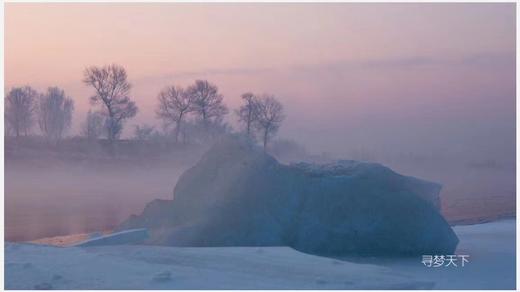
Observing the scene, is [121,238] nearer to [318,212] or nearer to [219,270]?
[219,270]

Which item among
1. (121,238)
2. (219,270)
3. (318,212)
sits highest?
(318,212)

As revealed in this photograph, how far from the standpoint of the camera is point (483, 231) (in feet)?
44.1

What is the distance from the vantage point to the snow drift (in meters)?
10.2

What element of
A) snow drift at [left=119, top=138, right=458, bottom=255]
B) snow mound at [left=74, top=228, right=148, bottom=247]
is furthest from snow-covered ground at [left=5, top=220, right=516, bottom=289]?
snow drift at [left=119, top=138, right=458, bottom=255]

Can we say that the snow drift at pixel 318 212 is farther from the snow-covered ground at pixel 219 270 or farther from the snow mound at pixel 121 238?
the snow-covered ground at pixel 219 270

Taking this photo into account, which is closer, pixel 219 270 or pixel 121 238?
pixel 219 270

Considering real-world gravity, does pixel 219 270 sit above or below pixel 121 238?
below

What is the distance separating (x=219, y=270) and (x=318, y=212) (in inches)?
80.0

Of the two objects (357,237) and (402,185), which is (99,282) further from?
(402,185)

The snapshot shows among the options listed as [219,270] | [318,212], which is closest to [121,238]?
[219,270]

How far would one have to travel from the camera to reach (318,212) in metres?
10.3

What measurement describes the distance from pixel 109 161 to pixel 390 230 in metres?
13.2

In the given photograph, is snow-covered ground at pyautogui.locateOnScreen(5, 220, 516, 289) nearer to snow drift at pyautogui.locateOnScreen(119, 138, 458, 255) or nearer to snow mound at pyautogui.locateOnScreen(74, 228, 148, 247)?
snow mound at pyautogui.locateOnScreen(74, 228, 148, 247)

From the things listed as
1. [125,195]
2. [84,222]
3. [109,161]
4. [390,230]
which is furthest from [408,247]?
[109,161]
